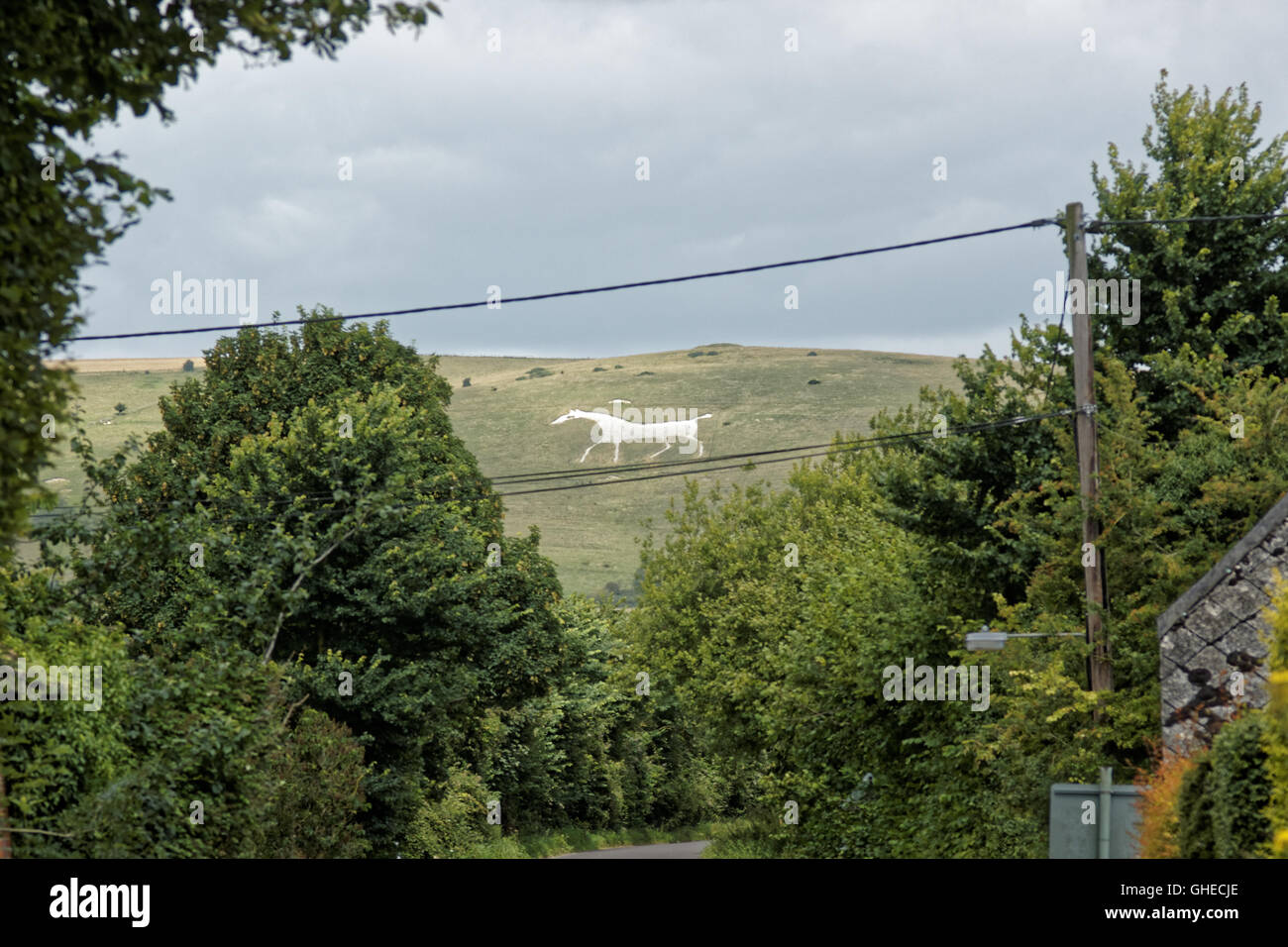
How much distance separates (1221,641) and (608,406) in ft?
463

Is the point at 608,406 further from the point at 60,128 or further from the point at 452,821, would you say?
the point at 60,128

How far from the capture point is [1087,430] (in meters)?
18.0

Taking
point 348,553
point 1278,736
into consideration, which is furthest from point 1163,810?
point 348,553

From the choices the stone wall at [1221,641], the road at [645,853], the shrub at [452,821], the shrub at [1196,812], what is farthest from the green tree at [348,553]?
the shrub at [1196,812]

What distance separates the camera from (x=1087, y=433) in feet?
59.0

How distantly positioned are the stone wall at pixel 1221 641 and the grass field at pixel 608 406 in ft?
361

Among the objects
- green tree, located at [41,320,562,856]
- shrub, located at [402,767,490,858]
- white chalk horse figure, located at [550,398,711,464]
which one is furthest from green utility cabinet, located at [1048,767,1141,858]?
white chalk horse figure, located at [550,398,711,464]

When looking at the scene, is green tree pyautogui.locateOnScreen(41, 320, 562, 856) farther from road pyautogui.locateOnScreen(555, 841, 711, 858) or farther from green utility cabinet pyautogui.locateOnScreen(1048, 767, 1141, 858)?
green utility cabinet pyautogui.locateOnScreen(1048, 767, 1141, 858)

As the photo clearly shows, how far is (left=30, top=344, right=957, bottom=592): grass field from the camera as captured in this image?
138 metres

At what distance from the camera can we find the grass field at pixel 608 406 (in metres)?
138

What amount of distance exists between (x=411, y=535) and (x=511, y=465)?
113m

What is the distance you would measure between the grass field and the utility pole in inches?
4248
